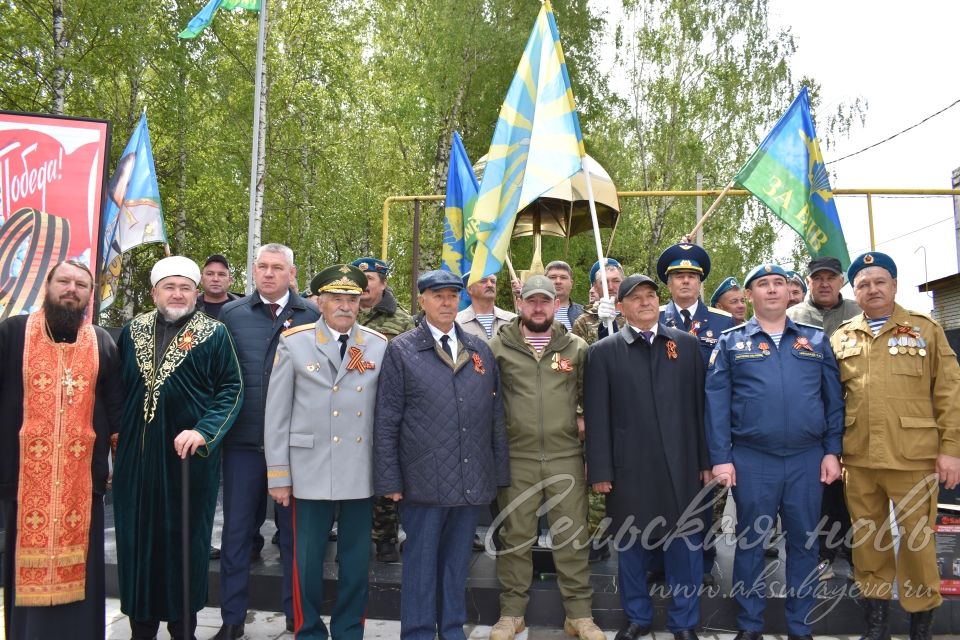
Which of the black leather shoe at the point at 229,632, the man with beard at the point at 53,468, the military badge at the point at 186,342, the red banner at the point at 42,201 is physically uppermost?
the red banner at the point at 42,201

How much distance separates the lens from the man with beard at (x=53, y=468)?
3617 mm

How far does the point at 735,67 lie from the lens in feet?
68.2

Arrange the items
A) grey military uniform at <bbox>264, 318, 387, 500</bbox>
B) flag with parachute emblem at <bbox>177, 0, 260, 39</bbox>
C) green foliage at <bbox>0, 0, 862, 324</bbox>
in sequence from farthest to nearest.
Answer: green foliage at <bbox>0, 0, 862, 324</bbox>
flag with parachute emblem at <bbox>177, 0, 260, 39</bbox>
grey military uniform at <bbox>264, 318, 387, 500</bbox>

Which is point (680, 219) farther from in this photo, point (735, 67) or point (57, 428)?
point (57, 428)

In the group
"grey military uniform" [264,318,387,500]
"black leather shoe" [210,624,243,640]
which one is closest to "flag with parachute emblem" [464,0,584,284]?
"grey military uniform" [264,318,387,500]

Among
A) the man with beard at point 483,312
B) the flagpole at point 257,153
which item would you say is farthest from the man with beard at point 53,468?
the flagpole at point 257,153

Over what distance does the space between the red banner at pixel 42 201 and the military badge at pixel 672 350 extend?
3.94 metres

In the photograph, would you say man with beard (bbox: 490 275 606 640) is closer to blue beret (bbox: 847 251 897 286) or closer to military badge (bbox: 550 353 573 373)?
military badge (bbox: 550 353 573 373)

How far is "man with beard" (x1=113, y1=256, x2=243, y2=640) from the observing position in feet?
12.7

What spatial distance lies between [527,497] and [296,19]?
17.1 metres

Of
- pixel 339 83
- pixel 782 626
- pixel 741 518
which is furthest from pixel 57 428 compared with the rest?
pixel 339 83

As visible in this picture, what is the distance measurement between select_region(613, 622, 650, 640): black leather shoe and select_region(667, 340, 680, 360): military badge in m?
1.56

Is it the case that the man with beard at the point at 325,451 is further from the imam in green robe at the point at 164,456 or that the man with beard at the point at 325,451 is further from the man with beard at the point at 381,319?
the man with beard at the point at 381,319

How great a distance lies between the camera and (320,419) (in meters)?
3.77
